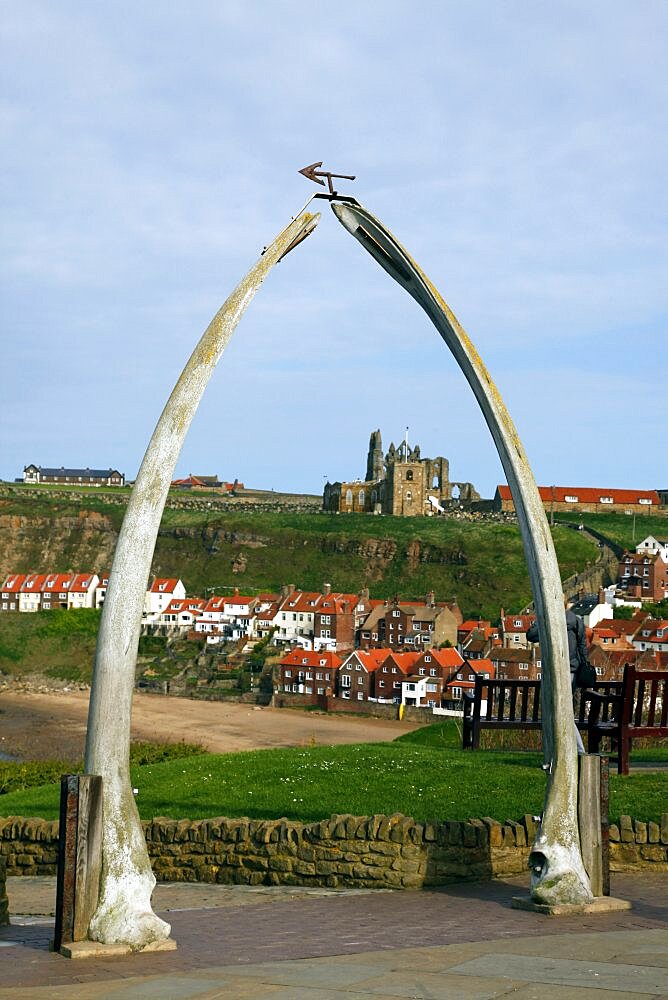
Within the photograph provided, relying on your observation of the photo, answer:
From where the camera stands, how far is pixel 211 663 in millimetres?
94375

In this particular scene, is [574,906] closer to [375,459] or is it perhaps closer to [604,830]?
[604,830]

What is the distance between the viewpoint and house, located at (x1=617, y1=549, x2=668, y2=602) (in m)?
108

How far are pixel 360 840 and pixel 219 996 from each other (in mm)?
4798

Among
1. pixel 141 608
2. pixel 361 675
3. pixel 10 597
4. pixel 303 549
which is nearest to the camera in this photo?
pixel 141 608

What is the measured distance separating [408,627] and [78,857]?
3341 inches

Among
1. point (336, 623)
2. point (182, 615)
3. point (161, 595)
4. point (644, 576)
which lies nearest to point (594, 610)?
point (336, 623)

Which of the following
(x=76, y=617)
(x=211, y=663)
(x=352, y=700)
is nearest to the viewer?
(x=352, y=700)

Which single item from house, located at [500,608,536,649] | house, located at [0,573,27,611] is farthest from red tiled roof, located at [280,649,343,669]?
house, located at [0,573,27,611]

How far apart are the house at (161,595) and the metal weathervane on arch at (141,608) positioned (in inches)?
4167

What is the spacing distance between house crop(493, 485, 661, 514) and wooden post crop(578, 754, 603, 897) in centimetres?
15552

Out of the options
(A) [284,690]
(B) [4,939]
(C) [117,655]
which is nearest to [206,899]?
(B) [4,939]

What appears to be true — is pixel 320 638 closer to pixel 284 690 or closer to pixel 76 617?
pixel 284 690

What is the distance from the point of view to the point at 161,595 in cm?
11738

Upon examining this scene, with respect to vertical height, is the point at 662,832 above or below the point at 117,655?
below
